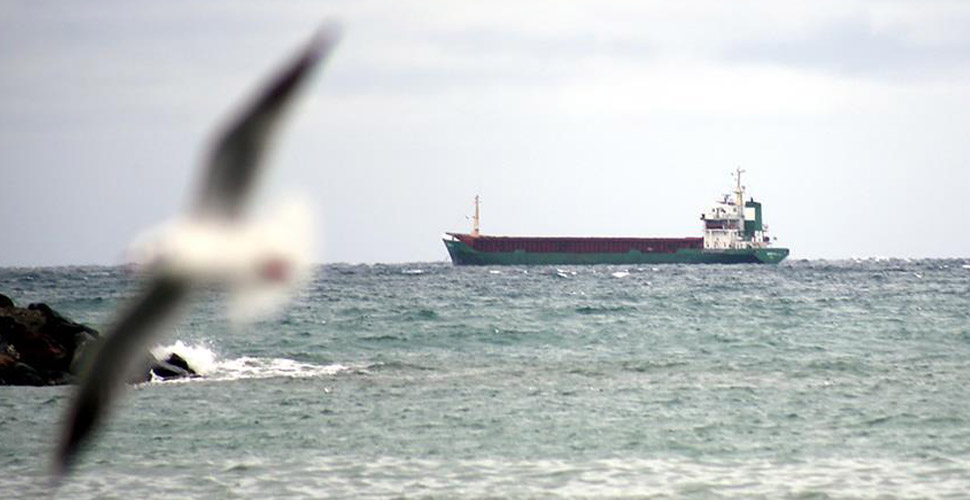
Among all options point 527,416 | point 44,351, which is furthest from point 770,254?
point 527,416

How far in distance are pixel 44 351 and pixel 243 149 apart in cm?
2317

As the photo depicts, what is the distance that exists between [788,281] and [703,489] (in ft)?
236

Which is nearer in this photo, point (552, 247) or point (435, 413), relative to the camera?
point (435, 413)

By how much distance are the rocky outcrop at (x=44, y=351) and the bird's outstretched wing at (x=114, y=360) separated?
817 inches

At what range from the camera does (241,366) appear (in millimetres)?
27578

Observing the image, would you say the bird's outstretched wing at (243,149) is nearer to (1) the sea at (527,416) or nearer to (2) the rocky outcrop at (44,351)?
(1) the sea at (527,416)

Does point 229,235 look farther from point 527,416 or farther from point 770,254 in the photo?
point 770,254

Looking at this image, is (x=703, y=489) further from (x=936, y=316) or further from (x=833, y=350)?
(x=936, y=316)

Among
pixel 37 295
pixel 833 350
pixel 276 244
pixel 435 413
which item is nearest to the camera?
pixel 276 244

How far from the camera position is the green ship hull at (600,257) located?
117 meters

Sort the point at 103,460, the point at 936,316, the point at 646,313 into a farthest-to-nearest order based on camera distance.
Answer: the point at 646,313 < the point at 936,316 < the point at 103,460

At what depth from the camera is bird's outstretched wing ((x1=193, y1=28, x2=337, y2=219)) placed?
1796 mm

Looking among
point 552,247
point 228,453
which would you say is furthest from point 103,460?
point 552,247

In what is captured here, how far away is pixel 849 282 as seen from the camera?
270 ft
